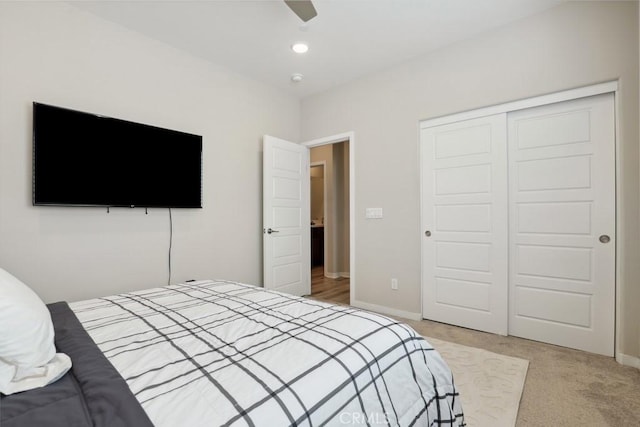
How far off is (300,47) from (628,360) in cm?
369

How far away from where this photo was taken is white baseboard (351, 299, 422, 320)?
318 centimetres

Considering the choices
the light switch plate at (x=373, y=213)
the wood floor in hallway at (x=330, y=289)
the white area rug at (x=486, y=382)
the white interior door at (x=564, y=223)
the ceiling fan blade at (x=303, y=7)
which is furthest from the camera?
the wood floor in hallway at (x=330, y=289)

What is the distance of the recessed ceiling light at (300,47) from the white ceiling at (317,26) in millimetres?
49

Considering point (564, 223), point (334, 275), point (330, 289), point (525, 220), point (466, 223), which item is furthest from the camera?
point (334, 275)

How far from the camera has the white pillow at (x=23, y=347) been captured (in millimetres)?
778

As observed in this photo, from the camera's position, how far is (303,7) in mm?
2045

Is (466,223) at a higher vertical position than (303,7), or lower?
lower

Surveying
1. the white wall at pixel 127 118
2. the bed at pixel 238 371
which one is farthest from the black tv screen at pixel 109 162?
the bed at pixel 238 371

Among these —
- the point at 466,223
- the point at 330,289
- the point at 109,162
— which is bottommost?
the point at 330,289

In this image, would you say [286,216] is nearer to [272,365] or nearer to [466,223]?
[466,223]

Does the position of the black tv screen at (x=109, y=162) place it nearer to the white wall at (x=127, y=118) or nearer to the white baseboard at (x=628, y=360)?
the white wall at (x=127, y=118)

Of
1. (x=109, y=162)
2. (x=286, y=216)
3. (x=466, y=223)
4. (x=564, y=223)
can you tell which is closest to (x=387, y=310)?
(x=466, y=223)

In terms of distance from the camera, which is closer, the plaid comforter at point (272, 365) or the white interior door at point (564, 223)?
the plaid comforter at point (272, 365)

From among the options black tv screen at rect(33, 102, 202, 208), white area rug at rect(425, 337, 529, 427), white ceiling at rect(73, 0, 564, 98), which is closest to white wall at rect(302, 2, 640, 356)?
white ceiling at rect(73, 0, 564, 98)
